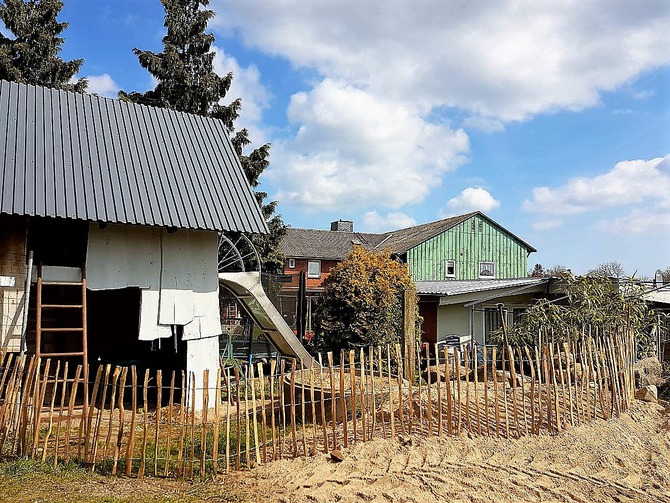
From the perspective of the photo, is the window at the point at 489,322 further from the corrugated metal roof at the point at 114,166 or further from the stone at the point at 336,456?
the stone at the point at 336,456

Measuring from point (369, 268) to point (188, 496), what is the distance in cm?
824

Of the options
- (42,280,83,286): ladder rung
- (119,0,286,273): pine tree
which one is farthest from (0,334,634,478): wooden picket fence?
(119,0,286,273): pine tree

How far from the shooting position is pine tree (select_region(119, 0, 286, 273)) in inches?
916

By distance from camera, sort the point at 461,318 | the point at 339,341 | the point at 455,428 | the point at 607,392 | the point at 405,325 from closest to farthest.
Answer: the point at 455,428 → the point at 607,392 → the point at 405,325 → the point at 339,341 → the point at 461,318

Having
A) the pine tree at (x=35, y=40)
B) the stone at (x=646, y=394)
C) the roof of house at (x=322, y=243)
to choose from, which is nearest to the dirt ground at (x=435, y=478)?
the stone at (x=646, y=394)

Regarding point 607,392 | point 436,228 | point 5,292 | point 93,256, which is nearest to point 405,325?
point 607,392

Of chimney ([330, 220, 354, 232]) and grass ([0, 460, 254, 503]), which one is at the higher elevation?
chimney ([330, 220, 354, 232])

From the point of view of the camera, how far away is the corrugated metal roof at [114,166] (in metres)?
10.1

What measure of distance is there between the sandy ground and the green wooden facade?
22809 mm

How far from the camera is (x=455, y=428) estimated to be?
8.15m

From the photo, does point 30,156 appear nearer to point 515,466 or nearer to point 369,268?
point 369,268

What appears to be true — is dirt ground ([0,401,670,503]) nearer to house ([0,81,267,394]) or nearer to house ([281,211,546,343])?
house ([0,81,267,394])

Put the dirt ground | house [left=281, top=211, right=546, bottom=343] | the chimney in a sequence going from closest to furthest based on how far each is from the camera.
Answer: the dirt ground
house [left=281, top=211, right=546, bottom=343]
the chimney

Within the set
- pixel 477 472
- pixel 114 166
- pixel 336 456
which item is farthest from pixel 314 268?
pixel 477 472
